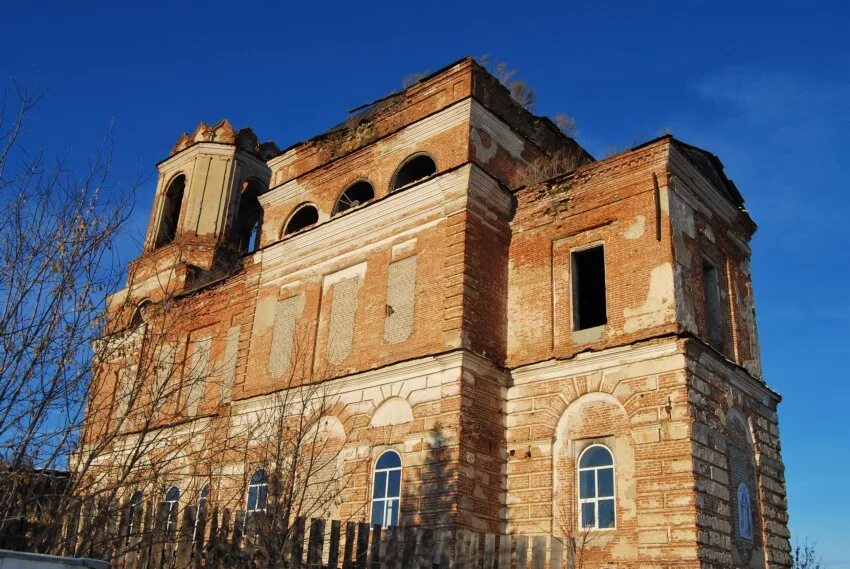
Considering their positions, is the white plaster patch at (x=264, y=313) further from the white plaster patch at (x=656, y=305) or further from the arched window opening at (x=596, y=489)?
the white plaster patch at (x=656, y=305)

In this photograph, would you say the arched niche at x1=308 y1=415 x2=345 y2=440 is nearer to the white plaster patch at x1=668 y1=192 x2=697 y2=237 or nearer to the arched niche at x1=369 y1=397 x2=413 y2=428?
the arched niche at x1=369 y1=397 x2=413 y2=428

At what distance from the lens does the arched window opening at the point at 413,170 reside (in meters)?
17.6

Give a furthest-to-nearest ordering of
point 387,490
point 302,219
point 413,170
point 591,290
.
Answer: point 302,219 → point 413,170 → point 591,290 → point 387,490

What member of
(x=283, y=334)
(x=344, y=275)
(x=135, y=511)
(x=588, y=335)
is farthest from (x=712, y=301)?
(x=135, y=511)

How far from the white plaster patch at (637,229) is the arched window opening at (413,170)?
456 cm

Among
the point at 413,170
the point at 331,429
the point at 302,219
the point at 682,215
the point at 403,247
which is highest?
the point at 413,170

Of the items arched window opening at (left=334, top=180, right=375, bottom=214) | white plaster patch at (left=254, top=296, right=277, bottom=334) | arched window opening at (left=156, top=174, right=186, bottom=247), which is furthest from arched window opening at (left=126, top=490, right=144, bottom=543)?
arched window opening at (left=156, top=174, right=186, bottom=247)

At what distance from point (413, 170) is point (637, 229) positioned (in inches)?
219

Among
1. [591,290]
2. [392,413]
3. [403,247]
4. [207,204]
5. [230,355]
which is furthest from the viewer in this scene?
[207,204]

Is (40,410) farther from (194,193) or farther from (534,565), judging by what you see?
(194,193)

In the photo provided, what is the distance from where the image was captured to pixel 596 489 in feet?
44.3

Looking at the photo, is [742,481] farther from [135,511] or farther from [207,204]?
[207,204]

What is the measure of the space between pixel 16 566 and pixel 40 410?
8.98 feet

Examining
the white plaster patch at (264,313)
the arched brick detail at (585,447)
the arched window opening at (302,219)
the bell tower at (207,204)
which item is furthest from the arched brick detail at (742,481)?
the bell tower at (207,204)
